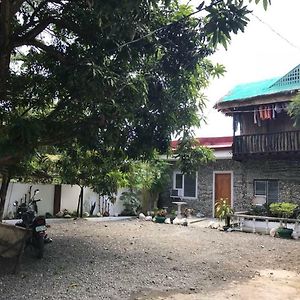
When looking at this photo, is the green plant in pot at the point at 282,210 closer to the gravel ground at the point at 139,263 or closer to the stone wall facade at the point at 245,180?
the gravel ground at the point at 139,263

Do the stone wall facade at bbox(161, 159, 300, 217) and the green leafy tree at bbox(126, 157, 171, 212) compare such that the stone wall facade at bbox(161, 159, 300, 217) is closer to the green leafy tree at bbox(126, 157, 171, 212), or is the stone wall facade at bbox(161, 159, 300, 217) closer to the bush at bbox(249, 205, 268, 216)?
the green leafy tree at bbox(126, 157, 171, 212)

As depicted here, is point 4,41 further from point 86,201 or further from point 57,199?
point 86,201

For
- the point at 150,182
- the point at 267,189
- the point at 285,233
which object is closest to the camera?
the point at 285,233

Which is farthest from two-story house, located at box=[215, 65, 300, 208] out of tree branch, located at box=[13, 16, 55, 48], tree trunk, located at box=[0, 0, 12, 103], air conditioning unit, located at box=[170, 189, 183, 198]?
tree trunk, located at box=[0, 0, 12, 103]

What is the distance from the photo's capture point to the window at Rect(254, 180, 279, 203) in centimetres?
1571

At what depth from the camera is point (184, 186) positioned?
18.3 meters

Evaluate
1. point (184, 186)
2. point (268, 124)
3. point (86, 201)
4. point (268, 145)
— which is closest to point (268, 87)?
point (268, 124)

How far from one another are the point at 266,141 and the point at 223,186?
10.3 feet

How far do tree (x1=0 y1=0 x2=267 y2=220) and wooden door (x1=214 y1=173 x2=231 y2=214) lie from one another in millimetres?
9201

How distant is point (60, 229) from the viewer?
11766 millimetres

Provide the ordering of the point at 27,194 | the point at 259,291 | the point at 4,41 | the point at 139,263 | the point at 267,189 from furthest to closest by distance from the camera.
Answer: the point at 267,189
the point at 27,194
the point at 139,263
the point at 4,41
the point at 259,291

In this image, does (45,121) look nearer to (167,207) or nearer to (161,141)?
(161,141)

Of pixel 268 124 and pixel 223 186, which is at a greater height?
pixel 268 124

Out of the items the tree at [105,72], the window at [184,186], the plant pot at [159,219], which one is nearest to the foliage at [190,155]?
the tree at [105,72]
